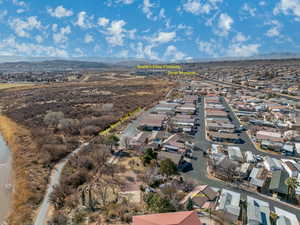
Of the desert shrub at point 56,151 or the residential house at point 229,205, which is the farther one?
the desert shrub at point 56,151

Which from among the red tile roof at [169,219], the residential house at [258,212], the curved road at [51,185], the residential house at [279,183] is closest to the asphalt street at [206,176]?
the residential house at [258,212]

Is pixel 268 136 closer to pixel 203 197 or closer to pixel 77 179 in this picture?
pixel 203 197

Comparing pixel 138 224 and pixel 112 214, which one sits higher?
pixel 138 224

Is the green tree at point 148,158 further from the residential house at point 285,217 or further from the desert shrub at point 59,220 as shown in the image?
the residential house at point 285,217

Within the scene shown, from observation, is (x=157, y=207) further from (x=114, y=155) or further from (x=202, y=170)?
(x=114, y=155)

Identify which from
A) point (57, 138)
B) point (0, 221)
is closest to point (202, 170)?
point (0, 221)

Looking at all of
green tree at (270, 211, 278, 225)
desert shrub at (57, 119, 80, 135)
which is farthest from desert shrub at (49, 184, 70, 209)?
green tree at (270, 211, 278, 225)
